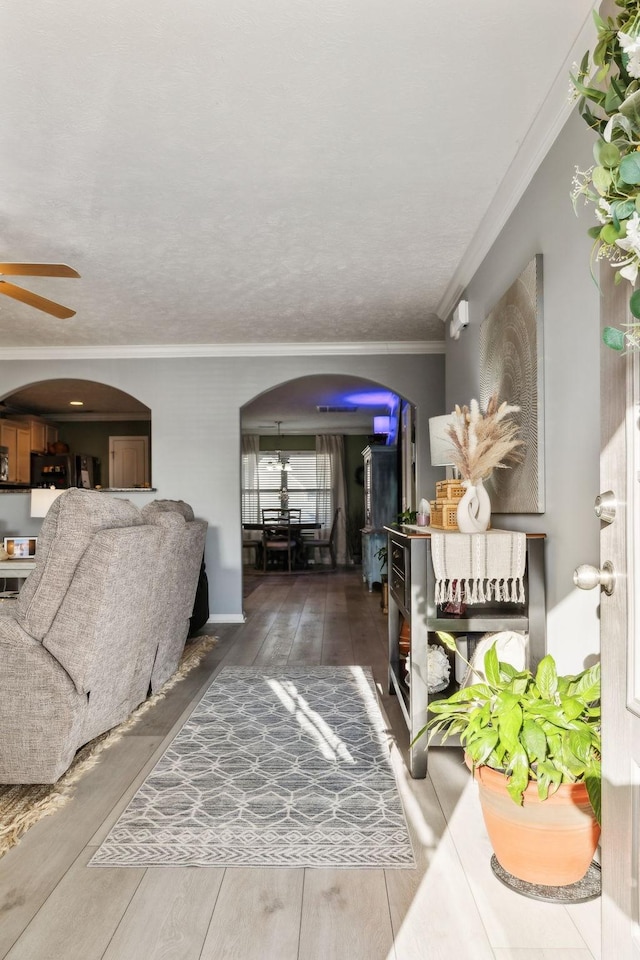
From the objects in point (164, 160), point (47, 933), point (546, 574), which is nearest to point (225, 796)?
point (47, 933)

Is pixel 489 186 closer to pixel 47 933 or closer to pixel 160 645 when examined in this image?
pixel 160 645

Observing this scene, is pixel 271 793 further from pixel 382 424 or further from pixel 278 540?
pixel 278 540

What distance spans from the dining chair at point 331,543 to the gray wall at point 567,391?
859 cm

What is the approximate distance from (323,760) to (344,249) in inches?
108

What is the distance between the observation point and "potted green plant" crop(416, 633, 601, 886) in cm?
166

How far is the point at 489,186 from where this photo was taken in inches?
122

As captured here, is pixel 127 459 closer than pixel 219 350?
No

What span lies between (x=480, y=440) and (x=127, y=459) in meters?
8.89

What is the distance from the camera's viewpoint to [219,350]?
240 inches

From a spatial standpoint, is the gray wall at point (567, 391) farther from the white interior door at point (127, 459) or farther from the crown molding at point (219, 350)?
the white interior door at point (127, 459)

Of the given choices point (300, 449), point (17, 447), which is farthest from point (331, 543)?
point (17, 447)

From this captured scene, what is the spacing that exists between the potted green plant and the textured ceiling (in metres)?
1.95

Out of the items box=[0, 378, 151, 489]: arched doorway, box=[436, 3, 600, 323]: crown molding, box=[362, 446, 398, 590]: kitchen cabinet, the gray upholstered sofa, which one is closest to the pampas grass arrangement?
box=[436, 3, 600, 323]: crown molding

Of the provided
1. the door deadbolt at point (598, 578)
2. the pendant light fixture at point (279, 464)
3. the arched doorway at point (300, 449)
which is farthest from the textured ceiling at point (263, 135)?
the pendant light fixture at point (279, 464)
